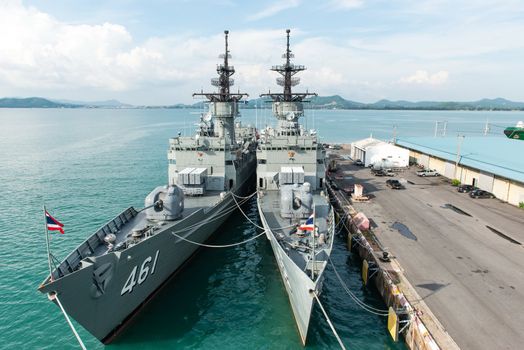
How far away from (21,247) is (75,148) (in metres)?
55.0

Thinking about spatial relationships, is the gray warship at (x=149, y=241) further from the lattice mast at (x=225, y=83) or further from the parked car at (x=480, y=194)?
the parked car at (x=480, y=194)

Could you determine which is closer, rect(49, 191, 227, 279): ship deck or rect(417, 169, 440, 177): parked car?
rect(49, 191, 227, 279): ship deck

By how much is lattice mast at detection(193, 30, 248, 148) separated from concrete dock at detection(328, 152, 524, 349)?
15.5 m

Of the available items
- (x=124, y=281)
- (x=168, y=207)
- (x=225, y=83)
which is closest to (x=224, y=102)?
(x=225, y=83)

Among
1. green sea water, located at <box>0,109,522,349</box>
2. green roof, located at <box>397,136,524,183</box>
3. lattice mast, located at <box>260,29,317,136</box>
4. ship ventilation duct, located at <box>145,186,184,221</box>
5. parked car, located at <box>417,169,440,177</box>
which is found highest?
lattice mast, located at <box>260,29,317,136</box>

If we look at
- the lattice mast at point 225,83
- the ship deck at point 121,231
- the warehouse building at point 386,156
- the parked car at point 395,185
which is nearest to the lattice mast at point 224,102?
the lattice mast at point 225,83

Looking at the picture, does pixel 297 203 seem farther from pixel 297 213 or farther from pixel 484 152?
pixel 484 152

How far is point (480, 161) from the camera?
3628 centimetres

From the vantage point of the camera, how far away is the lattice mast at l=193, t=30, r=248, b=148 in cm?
3569

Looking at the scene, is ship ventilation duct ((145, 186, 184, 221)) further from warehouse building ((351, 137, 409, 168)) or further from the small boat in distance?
the small boat in distance

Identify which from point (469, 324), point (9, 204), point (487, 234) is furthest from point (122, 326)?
point (9, 204)

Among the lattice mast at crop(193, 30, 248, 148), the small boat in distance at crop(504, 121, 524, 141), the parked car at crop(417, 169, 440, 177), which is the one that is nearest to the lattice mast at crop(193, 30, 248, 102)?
the lattice mast at crop(193, 30, 248, 148)

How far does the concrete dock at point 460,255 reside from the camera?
46.2ft

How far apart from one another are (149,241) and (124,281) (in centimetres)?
208
